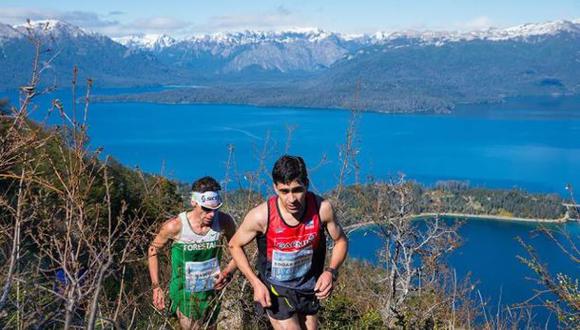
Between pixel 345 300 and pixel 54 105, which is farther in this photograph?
pixel 345 300

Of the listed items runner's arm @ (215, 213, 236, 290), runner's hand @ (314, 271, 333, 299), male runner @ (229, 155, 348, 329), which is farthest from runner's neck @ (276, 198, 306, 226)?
runner's arm @ (215, 213, 236, 290)

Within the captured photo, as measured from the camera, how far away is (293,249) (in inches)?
93.9

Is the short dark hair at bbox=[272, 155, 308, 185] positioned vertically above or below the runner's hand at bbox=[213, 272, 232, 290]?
above

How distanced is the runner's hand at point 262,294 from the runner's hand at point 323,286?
207 millimetres

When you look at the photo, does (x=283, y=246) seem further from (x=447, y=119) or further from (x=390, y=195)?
(x=447, y=119)

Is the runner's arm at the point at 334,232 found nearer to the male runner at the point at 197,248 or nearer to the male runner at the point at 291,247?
the male runner at the point at 291,247

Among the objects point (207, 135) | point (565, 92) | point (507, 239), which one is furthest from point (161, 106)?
point (565, 92)

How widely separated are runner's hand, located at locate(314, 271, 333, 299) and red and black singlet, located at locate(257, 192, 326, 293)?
8cm

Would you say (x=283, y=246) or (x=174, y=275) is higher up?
(x=283, y=246)

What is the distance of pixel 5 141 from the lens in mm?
1997

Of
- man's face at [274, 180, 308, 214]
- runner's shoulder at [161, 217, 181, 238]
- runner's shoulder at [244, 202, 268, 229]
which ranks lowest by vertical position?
runner's shoulder at [161, 217, 181, 238]

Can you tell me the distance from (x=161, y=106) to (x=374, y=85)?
61.9 m

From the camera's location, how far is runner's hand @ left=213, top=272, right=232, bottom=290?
9.13 feet

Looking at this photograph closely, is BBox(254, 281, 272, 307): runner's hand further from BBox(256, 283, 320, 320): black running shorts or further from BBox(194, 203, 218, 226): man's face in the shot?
BBox(194, 203, 218, 226): man's face
